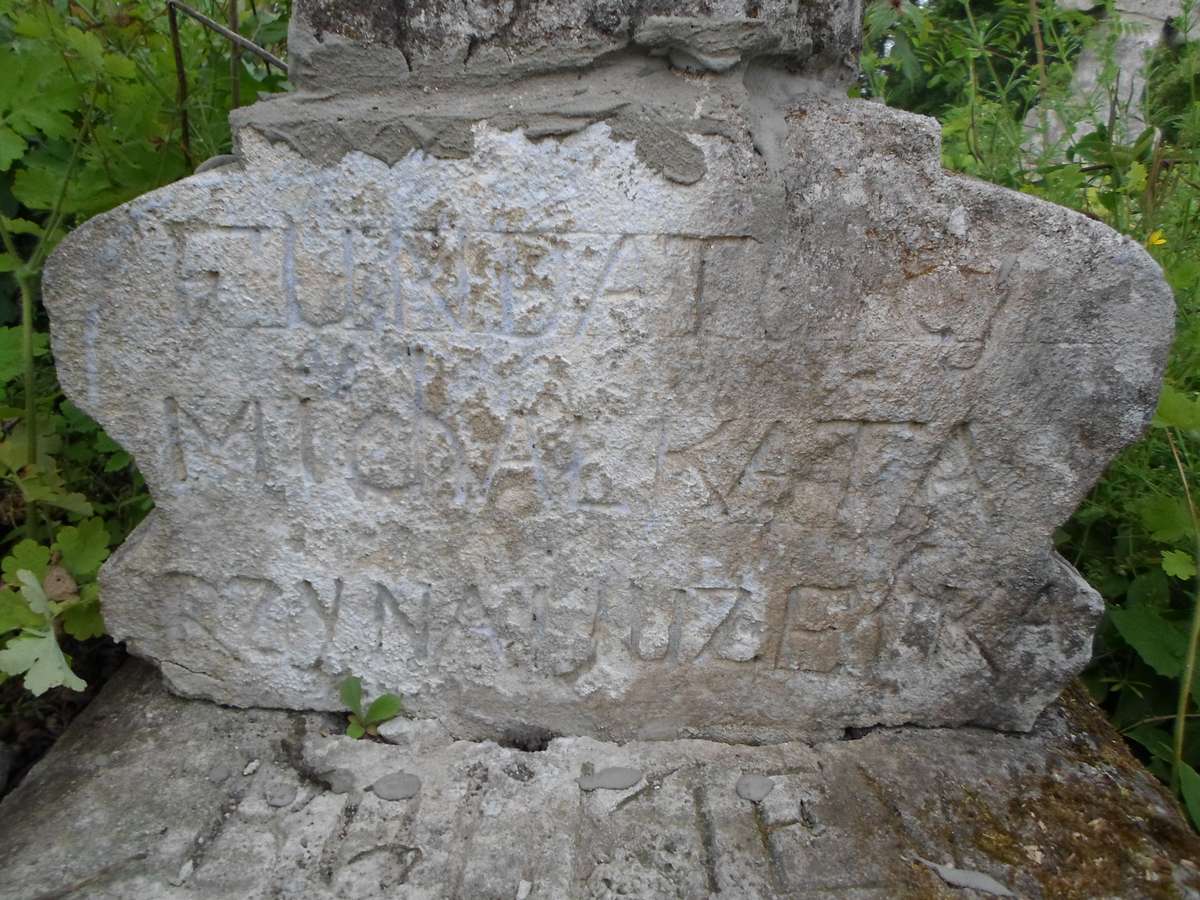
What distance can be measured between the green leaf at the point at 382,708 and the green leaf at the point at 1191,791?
1.46 m

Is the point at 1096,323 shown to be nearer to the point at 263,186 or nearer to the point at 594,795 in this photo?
the point at 594,795

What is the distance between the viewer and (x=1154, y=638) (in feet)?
6.39

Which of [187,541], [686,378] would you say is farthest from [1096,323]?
[187,541]

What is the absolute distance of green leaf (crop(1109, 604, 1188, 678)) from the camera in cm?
190

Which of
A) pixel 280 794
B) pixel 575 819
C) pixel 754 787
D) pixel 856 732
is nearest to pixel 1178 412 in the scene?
pixel 856 732

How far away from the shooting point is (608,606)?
1705 millimetres

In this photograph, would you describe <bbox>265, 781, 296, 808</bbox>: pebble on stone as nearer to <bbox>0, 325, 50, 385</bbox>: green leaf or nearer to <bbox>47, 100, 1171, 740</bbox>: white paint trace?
<bbox>47, 100, 1171, 740</bbox>: white paint trace

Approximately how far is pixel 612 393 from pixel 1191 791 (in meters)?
1.29

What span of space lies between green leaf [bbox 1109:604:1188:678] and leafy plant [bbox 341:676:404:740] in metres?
1.52

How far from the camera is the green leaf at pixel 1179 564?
Answer: 177 cm

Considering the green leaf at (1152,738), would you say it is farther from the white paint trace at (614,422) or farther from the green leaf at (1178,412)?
the green leaf at (1178,412)

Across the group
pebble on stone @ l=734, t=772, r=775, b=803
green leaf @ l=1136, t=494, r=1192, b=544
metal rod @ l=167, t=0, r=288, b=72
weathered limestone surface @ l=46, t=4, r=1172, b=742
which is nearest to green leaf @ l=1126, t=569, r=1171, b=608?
green leaf @ l=1136, t=494, r=1192, b=544

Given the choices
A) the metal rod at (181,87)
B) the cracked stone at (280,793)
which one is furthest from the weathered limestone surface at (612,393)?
the metal rod at (181,87)

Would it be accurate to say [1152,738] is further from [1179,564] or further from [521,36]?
[521,36]
